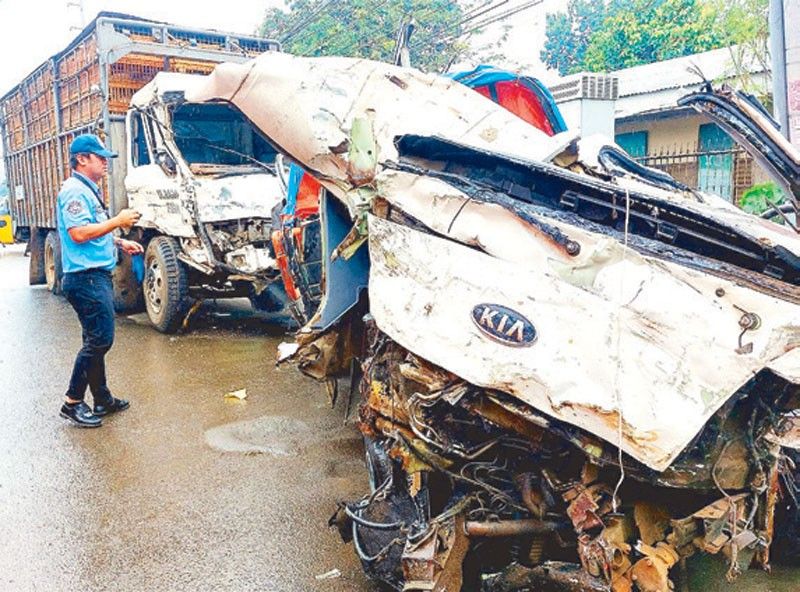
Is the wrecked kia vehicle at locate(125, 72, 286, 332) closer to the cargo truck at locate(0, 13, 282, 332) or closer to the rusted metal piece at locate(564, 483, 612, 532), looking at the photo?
the cargo truck at locate(0, 13, 282, 332)

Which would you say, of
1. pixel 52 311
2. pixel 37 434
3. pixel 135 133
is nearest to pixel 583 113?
pixel 135 133

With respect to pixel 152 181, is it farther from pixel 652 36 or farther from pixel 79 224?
pixel 652 36

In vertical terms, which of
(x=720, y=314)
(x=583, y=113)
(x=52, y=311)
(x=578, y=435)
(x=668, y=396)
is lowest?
(x=52, y=311)

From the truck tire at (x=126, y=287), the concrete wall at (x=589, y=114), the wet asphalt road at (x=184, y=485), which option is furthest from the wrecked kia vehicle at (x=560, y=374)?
the concrete wall at (x=589, y=114)

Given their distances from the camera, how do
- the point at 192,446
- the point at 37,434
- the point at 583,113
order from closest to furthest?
the point at 192,446, the point at 37,434, the point at 583,113

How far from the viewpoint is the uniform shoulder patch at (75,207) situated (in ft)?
15.2

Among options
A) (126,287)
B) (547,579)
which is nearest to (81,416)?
(547,579)

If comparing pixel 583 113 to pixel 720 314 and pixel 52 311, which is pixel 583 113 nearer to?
pixel 52 311

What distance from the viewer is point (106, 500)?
3799mm

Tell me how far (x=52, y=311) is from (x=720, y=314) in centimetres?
929

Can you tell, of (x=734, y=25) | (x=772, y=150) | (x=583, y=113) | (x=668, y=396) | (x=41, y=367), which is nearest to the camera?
(x=668, y=396)

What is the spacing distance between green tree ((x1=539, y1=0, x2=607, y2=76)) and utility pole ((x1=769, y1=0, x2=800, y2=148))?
26.0 metres

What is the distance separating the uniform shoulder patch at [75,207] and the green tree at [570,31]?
27560 millimetres

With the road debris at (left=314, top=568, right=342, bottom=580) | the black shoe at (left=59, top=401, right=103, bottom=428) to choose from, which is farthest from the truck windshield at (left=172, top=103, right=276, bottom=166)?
the road debris at (left=314, top=568, right=342, bottom=580)
